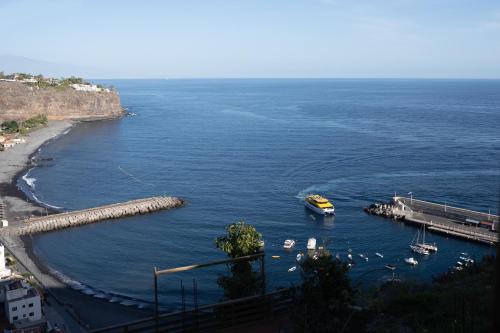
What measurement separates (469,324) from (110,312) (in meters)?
17.9

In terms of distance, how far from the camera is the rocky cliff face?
311 ft

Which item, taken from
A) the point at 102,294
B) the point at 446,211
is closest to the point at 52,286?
the point at 102,294

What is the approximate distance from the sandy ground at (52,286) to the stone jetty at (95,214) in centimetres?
106

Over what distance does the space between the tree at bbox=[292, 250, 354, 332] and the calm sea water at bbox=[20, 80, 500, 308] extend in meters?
15.9

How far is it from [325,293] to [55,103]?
335ft

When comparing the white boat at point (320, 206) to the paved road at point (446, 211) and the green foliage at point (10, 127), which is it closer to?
the paved road at point (446, 211)

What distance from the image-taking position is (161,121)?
95.2 m

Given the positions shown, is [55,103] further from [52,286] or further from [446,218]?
[446,218]

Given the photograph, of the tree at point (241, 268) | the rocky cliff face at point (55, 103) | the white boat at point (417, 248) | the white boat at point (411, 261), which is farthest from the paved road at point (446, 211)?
the rocky cliff face at point (55, 103)

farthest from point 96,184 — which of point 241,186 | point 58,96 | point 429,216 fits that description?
point 58,96

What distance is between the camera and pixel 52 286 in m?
25.2

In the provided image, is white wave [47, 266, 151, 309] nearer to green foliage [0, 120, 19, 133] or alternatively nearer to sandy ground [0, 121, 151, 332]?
sandy ground [0, 121, 151, 332]

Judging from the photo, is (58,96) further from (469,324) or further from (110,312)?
(469,324)

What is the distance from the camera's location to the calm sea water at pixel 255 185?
28903 mm
